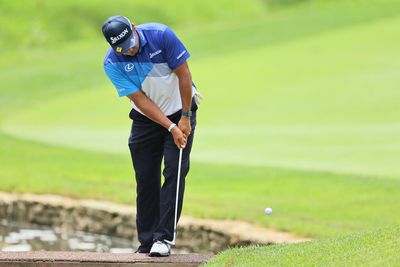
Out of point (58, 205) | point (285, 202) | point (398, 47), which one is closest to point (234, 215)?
point (285, 202)

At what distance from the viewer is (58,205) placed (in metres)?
12.9

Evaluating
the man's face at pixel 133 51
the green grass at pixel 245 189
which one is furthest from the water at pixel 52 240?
the man's face at pixel 133 51

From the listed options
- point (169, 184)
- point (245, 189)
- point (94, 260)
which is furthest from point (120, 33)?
point (245, 189)

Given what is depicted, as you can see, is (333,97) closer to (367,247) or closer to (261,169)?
(261,169)

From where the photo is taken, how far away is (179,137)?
7.62 meters

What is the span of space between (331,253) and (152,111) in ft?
5.56

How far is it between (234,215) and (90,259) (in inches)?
174

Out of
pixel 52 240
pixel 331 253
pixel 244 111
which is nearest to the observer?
pixel 331 253

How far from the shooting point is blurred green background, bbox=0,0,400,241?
1298 cm

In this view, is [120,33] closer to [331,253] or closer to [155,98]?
[155,98]

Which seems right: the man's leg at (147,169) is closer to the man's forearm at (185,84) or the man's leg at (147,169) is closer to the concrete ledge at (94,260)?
the man's forearm at (185,84)

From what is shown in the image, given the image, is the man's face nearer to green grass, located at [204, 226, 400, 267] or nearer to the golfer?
the golfer

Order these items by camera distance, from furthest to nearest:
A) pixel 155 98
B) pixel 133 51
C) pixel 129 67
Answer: pixel 155 98 < pixel 129 67 < pixel 133 51

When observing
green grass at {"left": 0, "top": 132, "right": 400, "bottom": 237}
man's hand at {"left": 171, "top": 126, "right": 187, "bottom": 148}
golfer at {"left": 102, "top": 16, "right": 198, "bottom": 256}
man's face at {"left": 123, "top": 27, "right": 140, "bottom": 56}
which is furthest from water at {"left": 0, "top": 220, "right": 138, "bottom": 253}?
man's face at {"left": 123, "top": 27, "right": 140, "bottom": 56}
